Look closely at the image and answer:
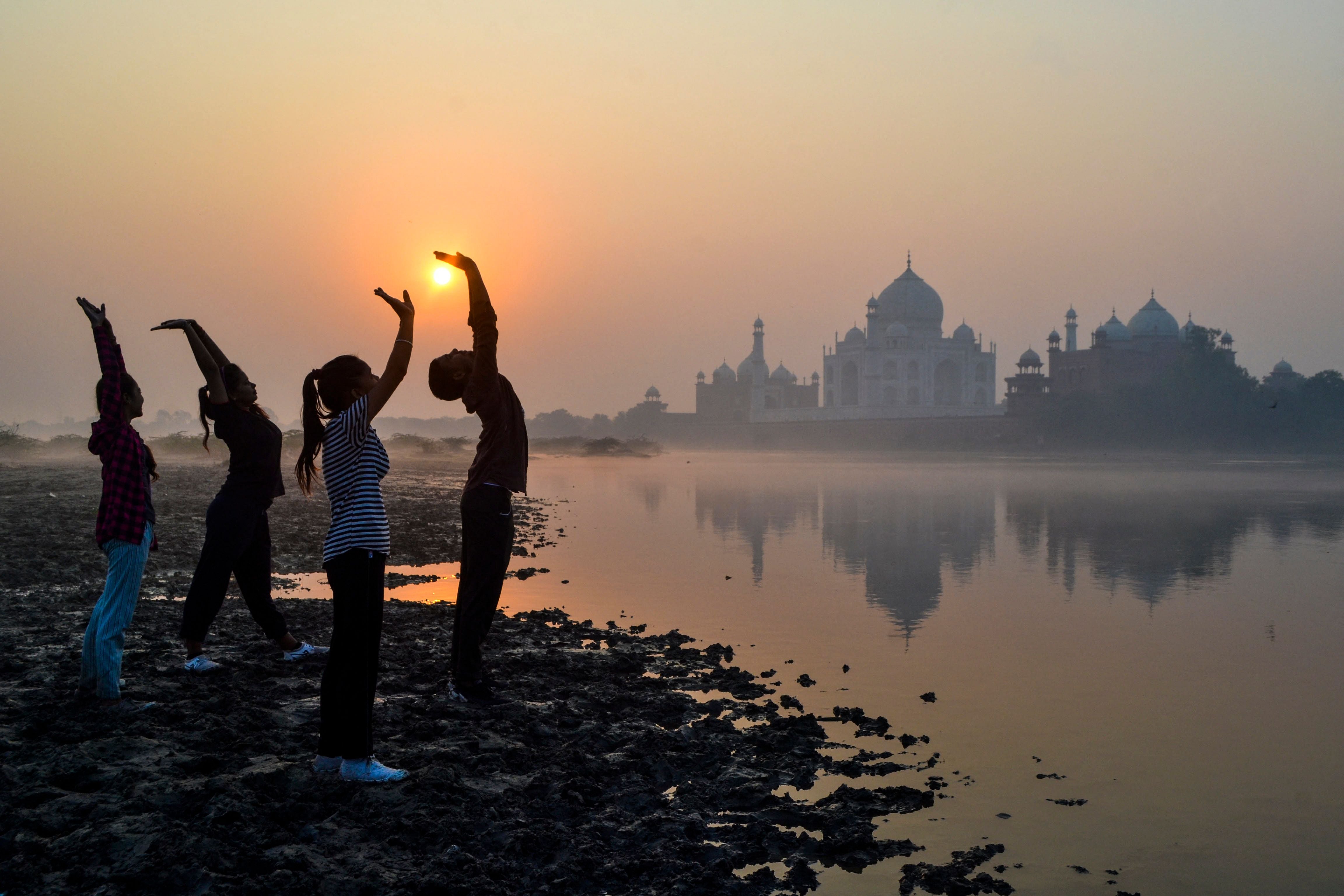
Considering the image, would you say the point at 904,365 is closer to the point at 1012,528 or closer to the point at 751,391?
the point at 751,391

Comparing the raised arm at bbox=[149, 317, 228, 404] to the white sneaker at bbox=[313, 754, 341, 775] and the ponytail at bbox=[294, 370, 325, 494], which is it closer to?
the ponytail at bbox=[294, 370, 325, 494]

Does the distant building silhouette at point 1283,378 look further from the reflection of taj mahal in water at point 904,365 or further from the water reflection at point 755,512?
the water reflection at point 755,512

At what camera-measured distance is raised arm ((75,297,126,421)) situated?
4391 millimetres

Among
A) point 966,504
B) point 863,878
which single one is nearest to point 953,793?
point 863,878

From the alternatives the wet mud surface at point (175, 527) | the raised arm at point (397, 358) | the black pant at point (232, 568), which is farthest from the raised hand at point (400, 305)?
the wet mud surface at point (175, 527)

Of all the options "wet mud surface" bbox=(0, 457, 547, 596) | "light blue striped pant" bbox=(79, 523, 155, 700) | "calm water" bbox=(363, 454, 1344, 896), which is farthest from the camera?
"wet mud surface" bbox=(0, 457, 547, 596)

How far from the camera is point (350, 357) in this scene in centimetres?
391

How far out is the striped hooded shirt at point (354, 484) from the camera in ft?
12.2

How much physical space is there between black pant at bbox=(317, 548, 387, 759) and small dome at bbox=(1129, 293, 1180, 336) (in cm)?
7198

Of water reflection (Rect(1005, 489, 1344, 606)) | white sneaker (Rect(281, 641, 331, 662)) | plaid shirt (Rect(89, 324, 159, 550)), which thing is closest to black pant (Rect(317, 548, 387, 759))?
plaid shirt (Rect(89, 324, 159, 550))

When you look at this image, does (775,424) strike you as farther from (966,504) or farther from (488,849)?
(488,849)

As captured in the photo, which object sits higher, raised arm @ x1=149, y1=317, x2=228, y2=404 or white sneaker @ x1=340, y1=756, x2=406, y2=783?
raised arm @ x1=149, y1=317, x2=228, y2=404

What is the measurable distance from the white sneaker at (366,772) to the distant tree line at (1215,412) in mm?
55393

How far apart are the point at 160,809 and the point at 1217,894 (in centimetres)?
344
